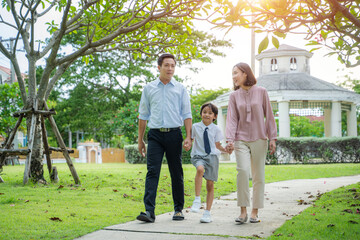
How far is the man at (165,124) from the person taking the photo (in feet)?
17.4

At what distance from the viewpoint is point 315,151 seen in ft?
69.6

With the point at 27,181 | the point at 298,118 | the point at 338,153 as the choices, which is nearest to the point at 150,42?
the point at 27,181

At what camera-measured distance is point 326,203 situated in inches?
254

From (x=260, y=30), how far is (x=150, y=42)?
5452 mm

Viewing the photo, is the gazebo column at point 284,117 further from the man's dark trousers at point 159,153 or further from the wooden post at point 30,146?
the man's dark trousers at point 159,153

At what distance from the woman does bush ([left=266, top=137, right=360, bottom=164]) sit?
16.2m

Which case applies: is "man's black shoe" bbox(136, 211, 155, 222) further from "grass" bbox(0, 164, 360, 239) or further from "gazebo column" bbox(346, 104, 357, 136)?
"gazebo column" bbox(346, 104, 357, 136)

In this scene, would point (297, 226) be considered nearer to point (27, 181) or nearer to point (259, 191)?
point (259, 191)

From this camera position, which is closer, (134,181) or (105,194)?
(105,194)

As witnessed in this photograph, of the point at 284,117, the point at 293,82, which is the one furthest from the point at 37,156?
the point at 293,82

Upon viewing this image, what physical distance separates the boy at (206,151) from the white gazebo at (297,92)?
1842cm

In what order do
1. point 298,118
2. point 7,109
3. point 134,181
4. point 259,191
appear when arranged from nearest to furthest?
point 259,191
point 134,181
point 7,109
point 298,118

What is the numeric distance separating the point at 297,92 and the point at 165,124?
21.0 m

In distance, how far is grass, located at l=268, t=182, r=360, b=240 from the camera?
4.11 m
